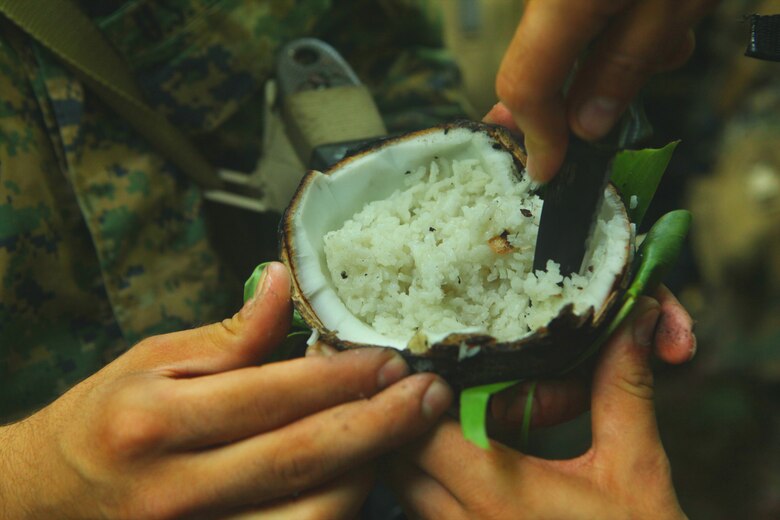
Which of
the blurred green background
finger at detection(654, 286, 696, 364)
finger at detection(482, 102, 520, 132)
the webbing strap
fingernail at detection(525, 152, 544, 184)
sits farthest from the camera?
the blurred green background

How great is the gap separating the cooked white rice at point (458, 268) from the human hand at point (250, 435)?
10 centimetres

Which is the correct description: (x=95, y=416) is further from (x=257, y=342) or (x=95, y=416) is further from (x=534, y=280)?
(x=534, y=280)

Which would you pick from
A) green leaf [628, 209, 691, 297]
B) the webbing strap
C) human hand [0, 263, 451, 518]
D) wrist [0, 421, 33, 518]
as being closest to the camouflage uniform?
→ the webbing strap

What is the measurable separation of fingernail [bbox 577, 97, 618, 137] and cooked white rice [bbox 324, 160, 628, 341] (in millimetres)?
208

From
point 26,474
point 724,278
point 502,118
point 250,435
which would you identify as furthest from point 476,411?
point 724,278

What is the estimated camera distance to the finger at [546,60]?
46cm

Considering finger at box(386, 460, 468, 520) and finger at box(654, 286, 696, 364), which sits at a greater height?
finger at box(654, 286, 696, 364)

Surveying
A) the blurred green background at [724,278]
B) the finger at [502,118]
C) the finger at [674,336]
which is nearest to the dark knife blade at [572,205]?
the finger at [674,336]

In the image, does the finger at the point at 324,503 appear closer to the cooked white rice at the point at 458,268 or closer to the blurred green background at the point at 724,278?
the cooked white rice at the point at 458,268

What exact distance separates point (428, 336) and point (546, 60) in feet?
1.03

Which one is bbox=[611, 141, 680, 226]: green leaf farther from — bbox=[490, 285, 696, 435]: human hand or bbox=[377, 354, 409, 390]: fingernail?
bbox=[377, 354, 409, 390]: fingernail

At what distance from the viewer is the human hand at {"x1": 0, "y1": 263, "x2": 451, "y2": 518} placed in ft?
2.06

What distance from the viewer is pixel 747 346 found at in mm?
1778

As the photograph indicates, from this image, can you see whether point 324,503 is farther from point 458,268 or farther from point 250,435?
point 458,268
